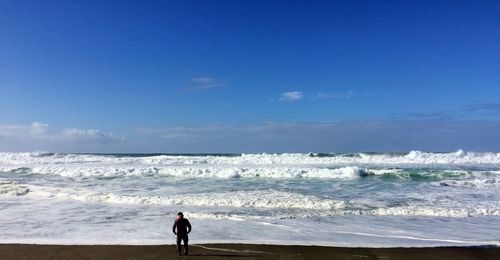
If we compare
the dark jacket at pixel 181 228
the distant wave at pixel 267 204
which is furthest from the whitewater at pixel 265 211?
the dark jacket at pixel 181 228

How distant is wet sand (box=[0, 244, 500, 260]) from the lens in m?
8.12

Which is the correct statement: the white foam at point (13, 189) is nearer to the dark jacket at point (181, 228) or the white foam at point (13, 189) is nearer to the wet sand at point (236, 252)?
the wet sand at point (236, 252)

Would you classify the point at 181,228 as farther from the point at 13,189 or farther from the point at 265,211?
the point at 13,189

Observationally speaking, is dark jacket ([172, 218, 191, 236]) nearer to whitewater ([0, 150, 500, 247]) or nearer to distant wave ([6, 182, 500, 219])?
whitewater ([0, 150, 500, 247])

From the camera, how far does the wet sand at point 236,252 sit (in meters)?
8.12

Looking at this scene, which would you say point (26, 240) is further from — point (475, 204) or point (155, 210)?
point (475, 204)

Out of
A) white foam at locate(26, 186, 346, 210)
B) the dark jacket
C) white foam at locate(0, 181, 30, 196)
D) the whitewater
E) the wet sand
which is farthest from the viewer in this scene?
white foam at locate(0, 181, 30, 196)

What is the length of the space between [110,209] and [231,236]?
602 centimetres

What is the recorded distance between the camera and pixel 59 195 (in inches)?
698

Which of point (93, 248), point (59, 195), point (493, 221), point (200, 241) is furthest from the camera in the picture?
point (59, 195)

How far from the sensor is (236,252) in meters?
8.48

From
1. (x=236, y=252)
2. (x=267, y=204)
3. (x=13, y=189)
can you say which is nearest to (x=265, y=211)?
(x=267, y=204)

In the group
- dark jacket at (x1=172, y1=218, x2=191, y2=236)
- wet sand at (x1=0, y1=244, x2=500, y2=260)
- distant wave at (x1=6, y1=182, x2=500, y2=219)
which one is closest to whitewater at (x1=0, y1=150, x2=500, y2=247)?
distant wave at (x1=6, y1=182, x2=500, y2=219)

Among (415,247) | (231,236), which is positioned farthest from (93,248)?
(415,247)
